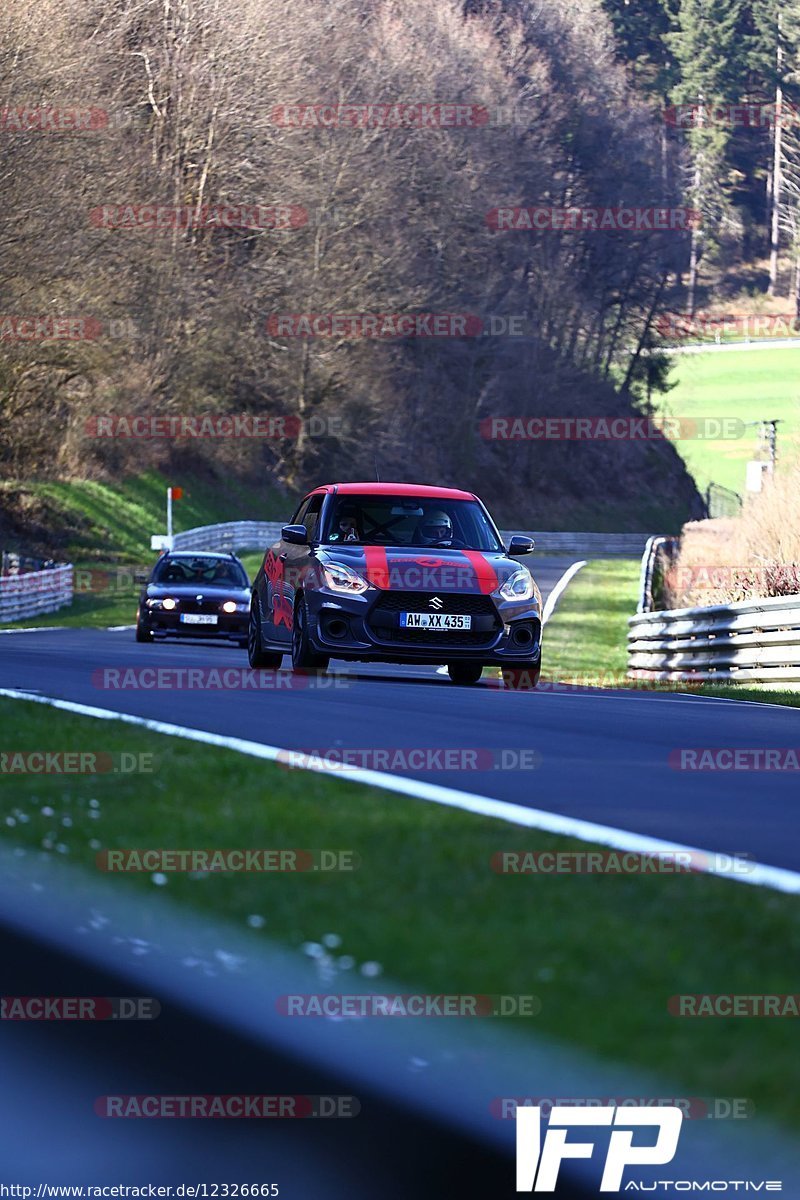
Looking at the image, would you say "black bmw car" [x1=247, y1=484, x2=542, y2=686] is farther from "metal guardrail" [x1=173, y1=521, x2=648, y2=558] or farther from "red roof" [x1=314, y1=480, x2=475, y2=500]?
"metal guardrail" [x1=173, y1=521, x2=648, y2=558]

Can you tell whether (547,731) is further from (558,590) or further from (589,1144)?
(558,590)

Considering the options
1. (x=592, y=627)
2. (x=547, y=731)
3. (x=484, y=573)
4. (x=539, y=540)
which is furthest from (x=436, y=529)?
(x=539, y=540)

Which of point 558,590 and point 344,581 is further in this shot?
point 558,590

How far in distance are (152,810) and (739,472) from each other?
110 metres

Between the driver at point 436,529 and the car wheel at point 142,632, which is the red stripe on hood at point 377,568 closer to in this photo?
the driver at point 436,529

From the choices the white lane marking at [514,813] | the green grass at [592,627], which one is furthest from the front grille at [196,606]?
the white lane marking at [514,813]

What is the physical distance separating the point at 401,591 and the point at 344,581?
51 centimetres

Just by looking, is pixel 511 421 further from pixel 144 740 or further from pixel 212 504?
pixel 144 740

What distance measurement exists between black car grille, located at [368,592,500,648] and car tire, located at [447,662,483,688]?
55.1 inches

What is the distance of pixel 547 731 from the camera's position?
40.2 ft

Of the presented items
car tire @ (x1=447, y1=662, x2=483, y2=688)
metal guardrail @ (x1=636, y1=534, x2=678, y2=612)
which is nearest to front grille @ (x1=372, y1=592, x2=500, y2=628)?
car tire @ (x1=447, y1=662, x2=483, y2=688)

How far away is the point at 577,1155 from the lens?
13.0ft

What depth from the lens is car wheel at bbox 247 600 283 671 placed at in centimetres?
1950

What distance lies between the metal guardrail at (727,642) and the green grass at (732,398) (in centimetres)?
8473
